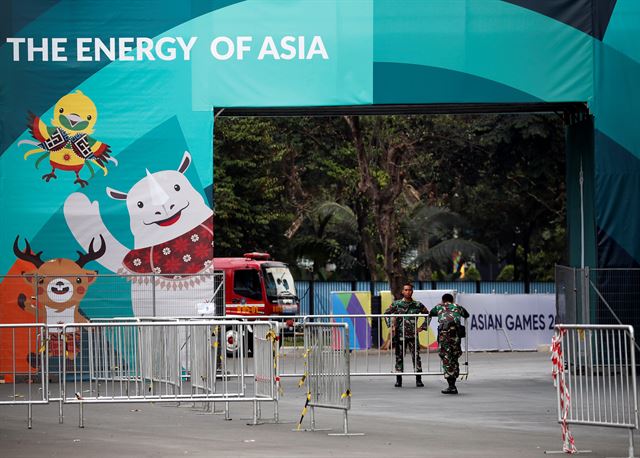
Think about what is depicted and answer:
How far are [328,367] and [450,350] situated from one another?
6568 mm

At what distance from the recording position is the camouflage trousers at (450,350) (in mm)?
20953

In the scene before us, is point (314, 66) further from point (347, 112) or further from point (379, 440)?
point (379, 440)

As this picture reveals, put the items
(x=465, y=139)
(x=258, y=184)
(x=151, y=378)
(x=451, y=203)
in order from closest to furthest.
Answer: (x=151, y=378), (x=465, y=139), (x=258, y=184), (x=451, y=203)

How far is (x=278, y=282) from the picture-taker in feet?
124

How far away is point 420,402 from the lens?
19328mm

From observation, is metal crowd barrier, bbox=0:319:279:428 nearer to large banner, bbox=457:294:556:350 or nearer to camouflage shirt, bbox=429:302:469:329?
camouflage shirt, bbox=429:302:469:329

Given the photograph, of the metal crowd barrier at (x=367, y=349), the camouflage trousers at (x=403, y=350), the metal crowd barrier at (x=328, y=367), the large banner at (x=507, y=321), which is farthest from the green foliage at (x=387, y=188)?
the metal crowd barrier at (x=328, y=367)

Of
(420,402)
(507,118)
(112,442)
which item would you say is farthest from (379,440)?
(507,118)

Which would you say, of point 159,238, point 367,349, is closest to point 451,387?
point 367,349

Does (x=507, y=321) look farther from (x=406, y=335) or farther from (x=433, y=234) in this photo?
(x=433, y=234)

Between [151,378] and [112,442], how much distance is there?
95.2 inches

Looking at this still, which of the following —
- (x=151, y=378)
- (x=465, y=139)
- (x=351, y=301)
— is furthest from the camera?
(x=465, y=139)

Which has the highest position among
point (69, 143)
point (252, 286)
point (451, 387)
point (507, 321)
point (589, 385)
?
point (69, 143)

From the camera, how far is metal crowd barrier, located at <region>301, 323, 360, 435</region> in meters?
14.9
